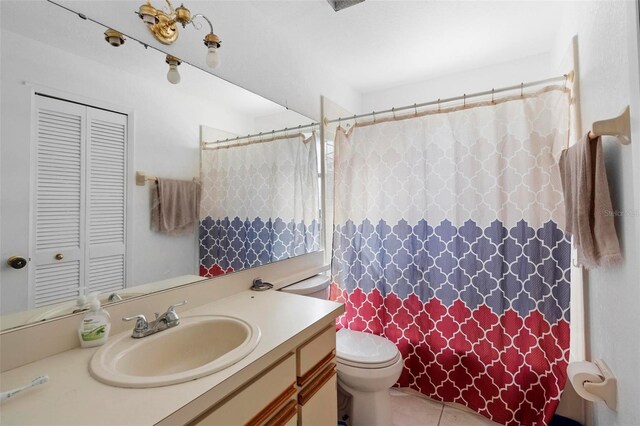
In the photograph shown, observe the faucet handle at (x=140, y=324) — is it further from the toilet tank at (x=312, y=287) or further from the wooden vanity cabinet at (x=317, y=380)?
the toilet tank at (x=312, y=287)

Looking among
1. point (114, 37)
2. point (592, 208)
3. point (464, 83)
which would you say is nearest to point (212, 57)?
point (114, 37)

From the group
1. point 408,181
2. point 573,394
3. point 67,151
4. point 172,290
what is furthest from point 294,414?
point 573,394

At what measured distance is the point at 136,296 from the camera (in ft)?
3.36

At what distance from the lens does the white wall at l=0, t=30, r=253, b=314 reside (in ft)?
2.51

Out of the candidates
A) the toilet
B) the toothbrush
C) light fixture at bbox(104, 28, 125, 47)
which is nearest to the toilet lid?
the toilet

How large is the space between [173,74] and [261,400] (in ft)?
4.24

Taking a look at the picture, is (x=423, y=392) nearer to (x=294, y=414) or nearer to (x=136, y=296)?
(x=294, y=414)

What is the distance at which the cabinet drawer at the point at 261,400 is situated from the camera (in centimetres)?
69

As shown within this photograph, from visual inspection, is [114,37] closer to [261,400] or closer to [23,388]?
[23,388]

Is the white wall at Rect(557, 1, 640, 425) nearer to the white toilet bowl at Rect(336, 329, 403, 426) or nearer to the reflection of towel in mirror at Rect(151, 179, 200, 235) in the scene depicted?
the white toilet bowl at Rect(336, 329, 403, 426)

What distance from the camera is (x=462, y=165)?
173 centimetres

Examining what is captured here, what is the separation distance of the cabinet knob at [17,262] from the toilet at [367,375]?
3.55 feet

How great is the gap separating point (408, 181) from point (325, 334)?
1179 mm

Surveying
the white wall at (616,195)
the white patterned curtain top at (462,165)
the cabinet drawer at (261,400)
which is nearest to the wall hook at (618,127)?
the white wall at (616,195)
